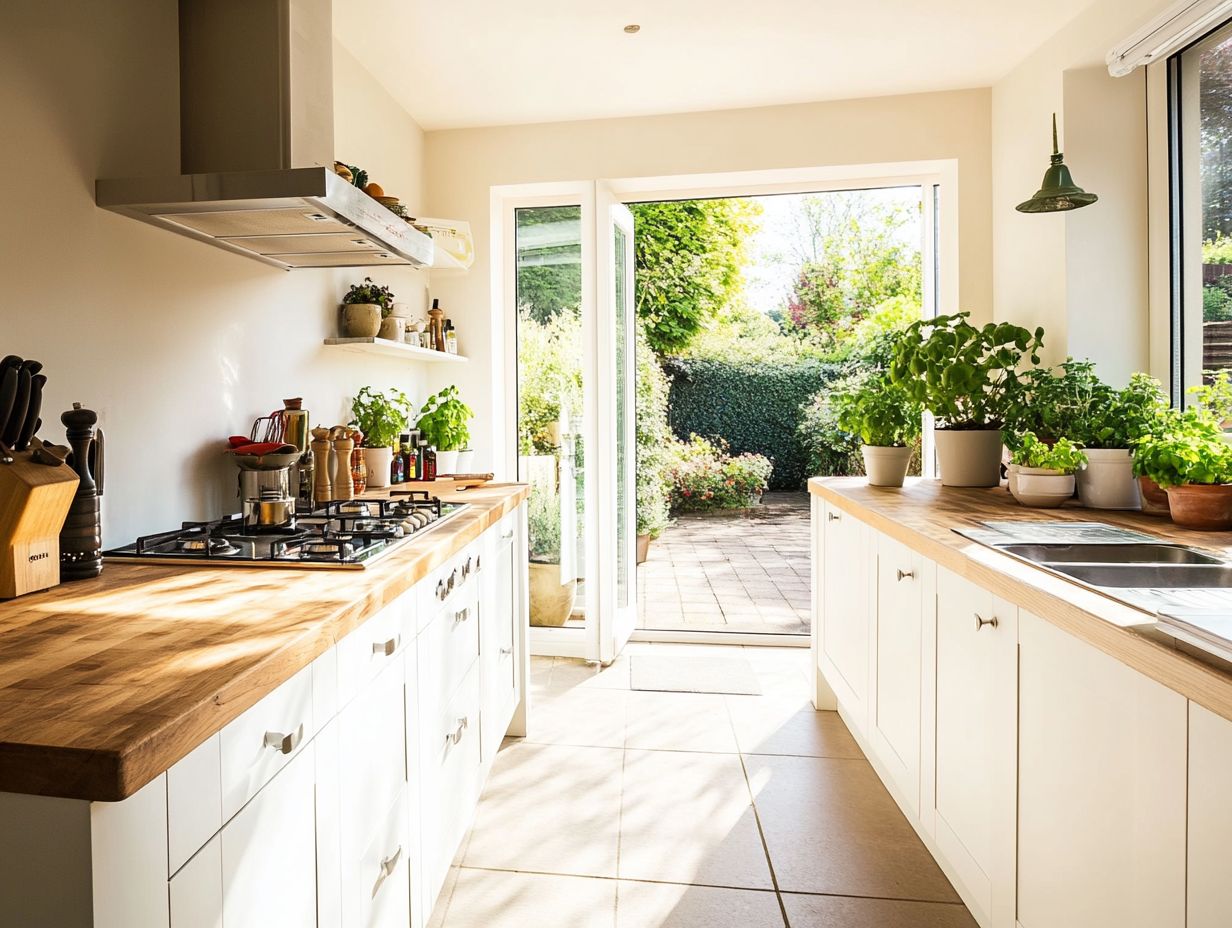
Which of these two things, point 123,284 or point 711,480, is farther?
point 711,480

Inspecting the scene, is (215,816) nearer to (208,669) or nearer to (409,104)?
(208,669)

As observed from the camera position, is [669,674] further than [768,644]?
No

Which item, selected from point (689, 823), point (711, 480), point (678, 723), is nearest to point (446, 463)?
point (678, 723)

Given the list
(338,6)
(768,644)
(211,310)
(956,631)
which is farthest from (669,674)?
(338,6)

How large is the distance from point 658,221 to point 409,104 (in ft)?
15.0

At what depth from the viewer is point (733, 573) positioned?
18.7ft

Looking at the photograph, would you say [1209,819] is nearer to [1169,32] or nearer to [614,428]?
[1169,32]

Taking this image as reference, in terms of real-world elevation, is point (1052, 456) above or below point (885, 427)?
below

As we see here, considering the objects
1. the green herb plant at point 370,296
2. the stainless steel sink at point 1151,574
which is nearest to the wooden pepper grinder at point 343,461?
the green herb plant at point 370,296

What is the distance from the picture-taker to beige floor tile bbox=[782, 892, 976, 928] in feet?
5.86

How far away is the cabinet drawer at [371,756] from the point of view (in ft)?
3.95

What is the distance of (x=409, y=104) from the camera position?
3.35 metres

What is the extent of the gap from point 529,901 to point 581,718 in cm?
113

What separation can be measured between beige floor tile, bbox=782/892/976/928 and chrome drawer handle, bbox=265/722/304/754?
4.39 ft
